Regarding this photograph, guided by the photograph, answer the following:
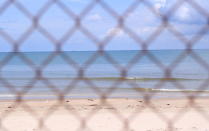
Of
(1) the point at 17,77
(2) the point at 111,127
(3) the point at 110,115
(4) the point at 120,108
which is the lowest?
(2) the point at 111,127

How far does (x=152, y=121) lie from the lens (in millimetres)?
6141

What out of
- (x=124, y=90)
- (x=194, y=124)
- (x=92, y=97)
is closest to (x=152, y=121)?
Answer: (x=194, y=124)

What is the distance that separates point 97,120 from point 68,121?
43 centimetres

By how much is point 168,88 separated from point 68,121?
483cm

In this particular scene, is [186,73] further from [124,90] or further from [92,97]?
[92,97]

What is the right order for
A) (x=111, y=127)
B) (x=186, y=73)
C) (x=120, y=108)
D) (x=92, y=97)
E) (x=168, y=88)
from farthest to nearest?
1. (x=186, y=73)
2. (x=168, y=88)
3. (x=92, y=97)
4. (x=120, y=108)
5. (x=111, y=127)

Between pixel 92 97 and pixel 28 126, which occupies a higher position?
pixel 92 97

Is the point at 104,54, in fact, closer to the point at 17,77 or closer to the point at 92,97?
the point at 92,97

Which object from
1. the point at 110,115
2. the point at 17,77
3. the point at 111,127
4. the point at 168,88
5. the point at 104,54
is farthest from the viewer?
the point at 17,77

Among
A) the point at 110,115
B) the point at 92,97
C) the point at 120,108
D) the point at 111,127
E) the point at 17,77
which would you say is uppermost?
the point at 17,77

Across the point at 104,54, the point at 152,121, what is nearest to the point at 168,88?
the point at 152,121

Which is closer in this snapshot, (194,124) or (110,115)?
(194,124)

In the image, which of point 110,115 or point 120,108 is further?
A: point 120,108

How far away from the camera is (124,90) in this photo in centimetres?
1072
